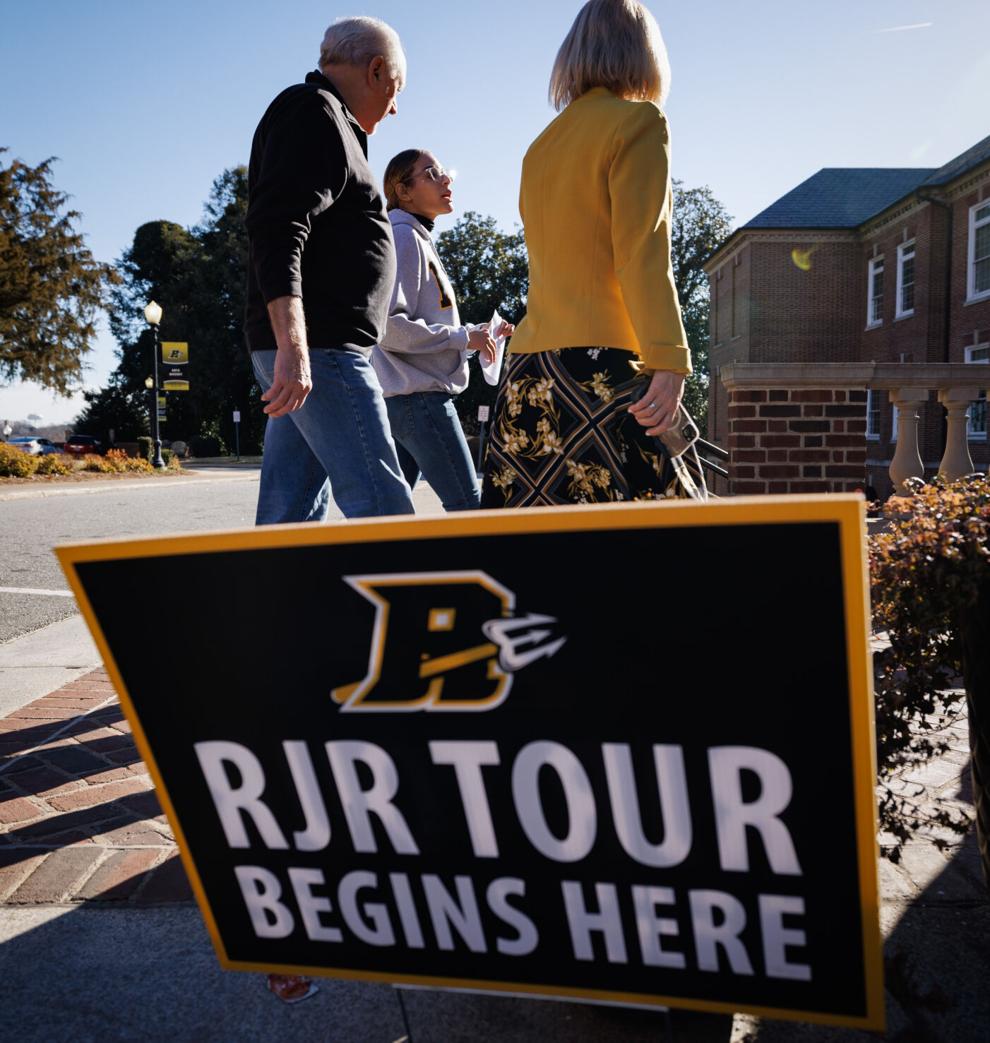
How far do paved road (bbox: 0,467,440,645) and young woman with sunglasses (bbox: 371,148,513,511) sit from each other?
1015 millimetres

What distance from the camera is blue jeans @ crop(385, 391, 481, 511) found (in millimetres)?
3592

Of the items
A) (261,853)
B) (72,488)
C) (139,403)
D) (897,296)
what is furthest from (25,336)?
(261,853)

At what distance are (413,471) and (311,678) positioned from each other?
8.86 ft

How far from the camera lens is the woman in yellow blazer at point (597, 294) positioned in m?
2.18

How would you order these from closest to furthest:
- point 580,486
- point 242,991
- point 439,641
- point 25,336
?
point 439,641 → point 242,991 → point 580,486 → point 25,336

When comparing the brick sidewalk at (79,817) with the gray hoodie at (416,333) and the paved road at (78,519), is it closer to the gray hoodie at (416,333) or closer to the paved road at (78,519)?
the paved road at (78,519)

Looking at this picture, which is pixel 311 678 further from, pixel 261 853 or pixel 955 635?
pixel 955 635

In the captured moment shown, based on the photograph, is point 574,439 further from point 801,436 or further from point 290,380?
point 801,436

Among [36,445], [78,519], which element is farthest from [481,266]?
[78,519]

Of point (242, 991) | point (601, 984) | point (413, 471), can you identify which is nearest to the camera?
point (601, 984)

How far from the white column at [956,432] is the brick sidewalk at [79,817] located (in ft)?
17.1

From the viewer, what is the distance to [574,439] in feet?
7.48

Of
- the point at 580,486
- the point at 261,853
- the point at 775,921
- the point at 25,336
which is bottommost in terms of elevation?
the point at 775,921

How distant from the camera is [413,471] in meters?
3.92
